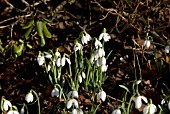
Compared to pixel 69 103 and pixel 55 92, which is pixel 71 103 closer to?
pixel 69 103

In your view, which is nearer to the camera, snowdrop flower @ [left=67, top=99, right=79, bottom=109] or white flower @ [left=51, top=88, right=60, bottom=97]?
snowdrop flower @ [left=67, top=99, right=79, bottom=109]

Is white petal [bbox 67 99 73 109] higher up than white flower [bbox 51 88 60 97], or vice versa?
white flower [bbox 51 88 60 97]

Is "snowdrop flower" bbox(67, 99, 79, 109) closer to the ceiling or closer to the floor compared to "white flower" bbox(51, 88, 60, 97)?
closer to the floor

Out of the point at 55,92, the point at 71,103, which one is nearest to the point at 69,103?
the point at 71,103

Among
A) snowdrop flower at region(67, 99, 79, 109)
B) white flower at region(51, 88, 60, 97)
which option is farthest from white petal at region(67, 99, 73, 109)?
white flower at region(51, 88, 60, 97)

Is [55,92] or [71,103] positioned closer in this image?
[71,103]

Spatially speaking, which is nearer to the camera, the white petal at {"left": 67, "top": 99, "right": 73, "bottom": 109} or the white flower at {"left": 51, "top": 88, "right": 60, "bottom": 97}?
the white petal at {"left": 67, "top": 99, "right": 73, "bottom": 109}

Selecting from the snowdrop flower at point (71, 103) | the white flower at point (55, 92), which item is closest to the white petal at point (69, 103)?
the snowdrop flower at point (71, 103)

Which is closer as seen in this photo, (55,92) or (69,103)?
(69,103)

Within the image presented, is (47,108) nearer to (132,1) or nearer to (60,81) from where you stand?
(60,81)

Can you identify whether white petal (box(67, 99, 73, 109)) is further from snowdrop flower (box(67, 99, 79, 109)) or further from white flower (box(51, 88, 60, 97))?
white flower (box(51, 88, 60, 97))

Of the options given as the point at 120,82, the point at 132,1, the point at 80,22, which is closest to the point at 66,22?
the point at 80,22
